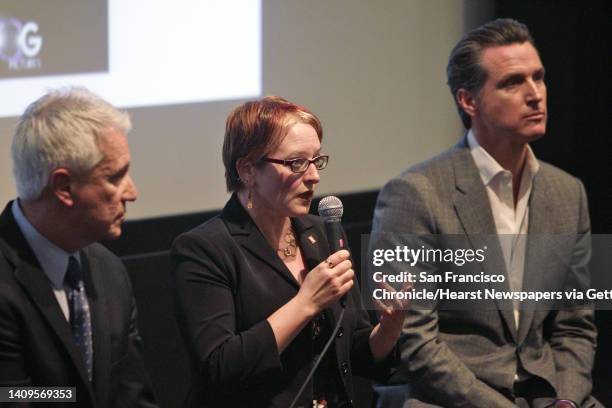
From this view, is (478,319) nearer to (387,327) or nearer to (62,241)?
(387,327)

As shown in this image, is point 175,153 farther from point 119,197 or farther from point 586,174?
point 586,174

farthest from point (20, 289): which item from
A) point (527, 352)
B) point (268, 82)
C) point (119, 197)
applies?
point (268, 82)

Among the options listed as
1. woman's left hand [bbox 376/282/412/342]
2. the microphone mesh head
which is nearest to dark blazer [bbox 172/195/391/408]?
woman's left hand [bbox 376/282/412/342]

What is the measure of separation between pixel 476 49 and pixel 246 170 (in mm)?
1045

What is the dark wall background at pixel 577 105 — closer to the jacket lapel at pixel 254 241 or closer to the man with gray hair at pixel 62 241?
the jacket lapel at pixel 254 241

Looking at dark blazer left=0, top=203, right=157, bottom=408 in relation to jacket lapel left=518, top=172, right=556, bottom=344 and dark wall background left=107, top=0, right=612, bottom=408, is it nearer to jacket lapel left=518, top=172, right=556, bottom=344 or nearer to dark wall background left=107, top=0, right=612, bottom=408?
jacket lapel left=518, top=172, right=556, bottom=344

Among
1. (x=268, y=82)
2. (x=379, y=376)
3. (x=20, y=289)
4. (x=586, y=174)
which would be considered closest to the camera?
(x=20, y=289)

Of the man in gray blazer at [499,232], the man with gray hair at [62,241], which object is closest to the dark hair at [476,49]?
the man in gray blazer at [499,232]

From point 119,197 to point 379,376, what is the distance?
103cm

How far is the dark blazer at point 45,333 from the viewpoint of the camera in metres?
1.97

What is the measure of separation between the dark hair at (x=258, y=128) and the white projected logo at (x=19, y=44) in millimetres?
1016

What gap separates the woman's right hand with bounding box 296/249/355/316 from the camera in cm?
236

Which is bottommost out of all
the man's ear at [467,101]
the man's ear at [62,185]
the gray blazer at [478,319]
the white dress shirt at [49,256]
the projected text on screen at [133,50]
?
the gray blazer at [478,319]

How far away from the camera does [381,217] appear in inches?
118
